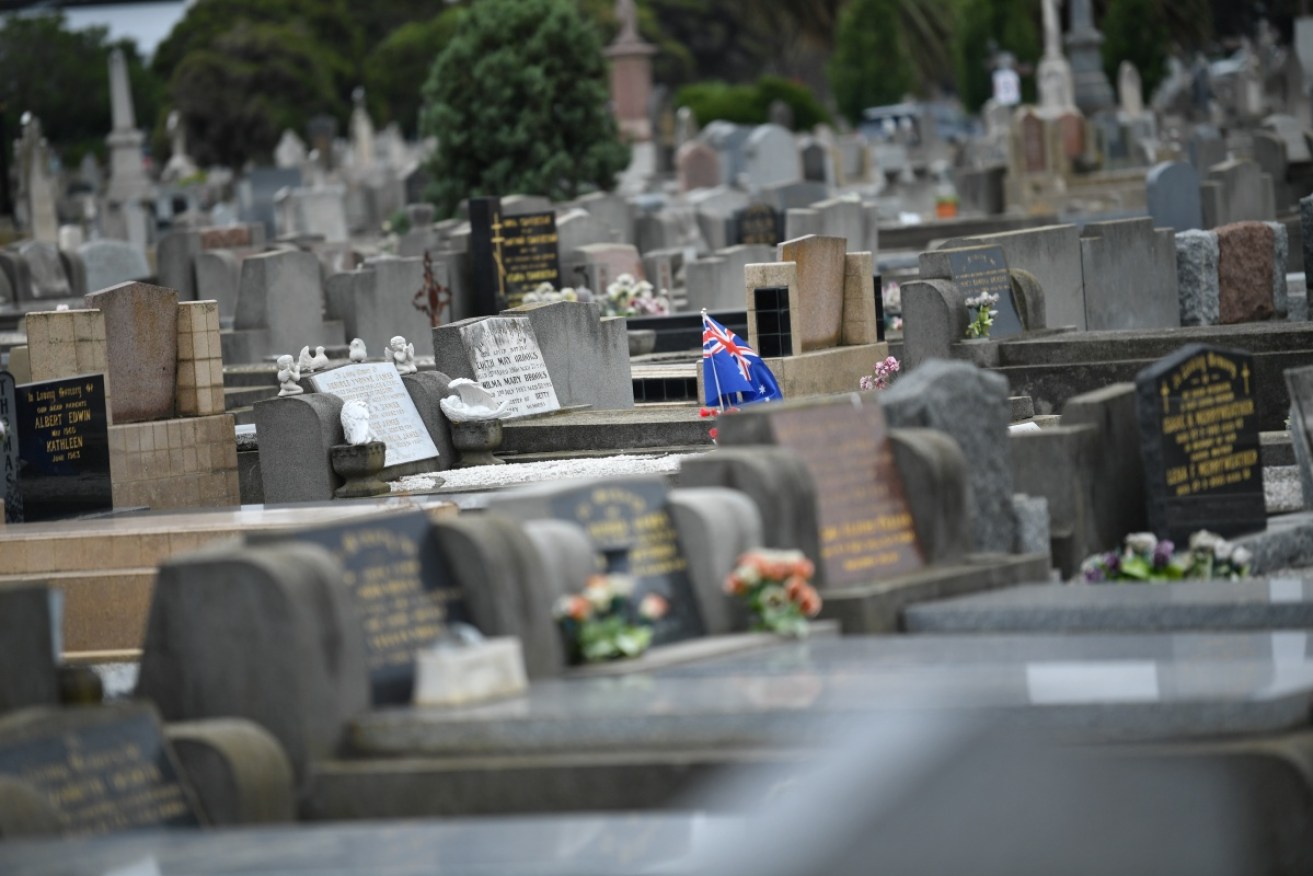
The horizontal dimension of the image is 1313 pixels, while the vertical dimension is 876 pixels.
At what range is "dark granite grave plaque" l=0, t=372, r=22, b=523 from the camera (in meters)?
12.8

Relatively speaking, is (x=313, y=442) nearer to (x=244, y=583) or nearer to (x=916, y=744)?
(x=244, y=583)

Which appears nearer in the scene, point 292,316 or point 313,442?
point 313,442

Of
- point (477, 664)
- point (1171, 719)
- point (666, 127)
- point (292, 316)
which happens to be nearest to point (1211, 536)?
point (1171, 719)

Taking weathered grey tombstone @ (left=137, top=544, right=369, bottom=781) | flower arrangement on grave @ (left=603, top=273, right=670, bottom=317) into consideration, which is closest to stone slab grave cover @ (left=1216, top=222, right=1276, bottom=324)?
flower arrangement on grave @ (left=603, top=273, right=670, bottom=317)

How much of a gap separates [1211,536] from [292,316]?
13.1 metres

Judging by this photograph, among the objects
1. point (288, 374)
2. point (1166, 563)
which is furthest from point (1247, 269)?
point (1166, 563)

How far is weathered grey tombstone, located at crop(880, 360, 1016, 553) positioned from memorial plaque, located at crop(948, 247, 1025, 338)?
657 cm

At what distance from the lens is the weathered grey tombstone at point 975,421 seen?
32.2ft

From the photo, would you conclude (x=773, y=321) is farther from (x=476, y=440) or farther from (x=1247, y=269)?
(x=1247, y=269)

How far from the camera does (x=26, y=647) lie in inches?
289

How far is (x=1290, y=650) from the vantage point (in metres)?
7.91

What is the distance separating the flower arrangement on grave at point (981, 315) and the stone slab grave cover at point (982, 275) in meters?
0.04

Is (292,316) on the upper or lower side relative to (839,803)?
upper

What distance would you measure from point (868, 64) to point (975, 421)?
57.7 metres
